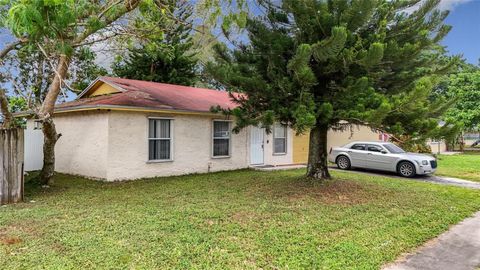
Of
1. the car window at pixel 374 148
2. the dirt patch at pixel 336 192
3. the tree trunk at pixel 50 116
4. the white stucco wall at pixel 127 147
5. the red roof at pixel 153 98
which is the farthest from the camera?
A: the car window at pixel 374 148

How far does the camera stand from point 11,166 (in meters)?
7.93

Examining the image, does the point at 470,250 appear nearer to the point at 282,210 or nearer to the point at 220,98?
the point at 282,210

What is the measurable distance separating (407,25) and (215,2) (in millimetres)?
4828

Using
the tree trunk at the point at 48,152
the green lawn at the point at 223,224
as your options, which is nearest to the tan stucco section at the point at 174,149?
the green lawn at the point at 223,224

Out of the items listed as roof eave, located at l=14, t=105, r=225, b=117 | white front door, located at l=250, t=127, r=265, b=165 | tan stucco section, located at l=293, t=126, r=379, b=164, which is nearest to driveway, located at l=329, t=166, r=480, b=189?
tan stucco section, located at l=293, t=126, r=379, b=164

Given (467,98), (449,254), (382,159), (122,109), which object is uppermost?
(467,98)

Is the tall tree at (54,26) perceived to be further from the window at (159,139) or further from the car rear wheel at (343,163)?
the car rear wheel at (343,163)

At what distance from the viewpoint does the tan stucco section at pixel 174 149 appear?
11203 mm

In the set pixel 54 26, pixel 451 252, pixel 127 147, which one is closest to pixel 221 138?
pixel 127 147

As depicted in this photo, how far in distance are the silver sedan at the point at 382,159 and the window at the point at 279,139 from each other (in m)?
2.20

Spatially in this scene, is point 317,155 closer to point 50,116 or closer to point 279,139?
point 279,139

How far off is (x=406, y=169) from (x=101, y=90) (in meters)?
12.6

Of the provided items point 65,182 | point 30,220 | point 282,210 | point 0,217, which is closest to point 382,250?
point 282,210

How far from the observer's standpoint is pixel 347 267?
4.64 metres
